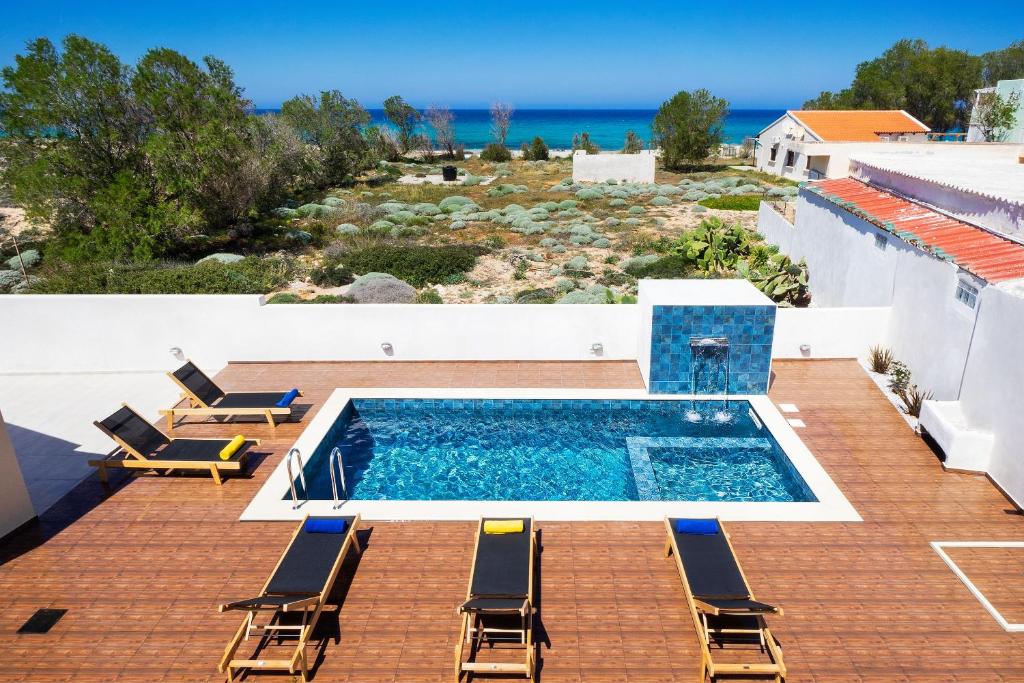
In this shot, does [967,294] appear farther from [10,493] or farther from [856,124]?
[856,124]

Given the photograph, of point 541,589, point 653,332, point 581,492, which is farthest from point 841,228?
point 541,589

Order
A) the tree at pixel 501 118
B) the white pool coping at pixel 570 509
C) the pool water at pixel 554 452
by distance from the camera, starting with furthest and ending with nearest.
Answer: the tree at pixel 501 118, the pool water at pixel 554 452, the white pool coping at pixel 570 509

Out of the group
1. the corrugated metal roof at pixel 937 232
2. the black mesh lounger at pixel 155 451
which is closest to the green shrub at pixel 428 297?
the black mesh lounger at pixel 155 451

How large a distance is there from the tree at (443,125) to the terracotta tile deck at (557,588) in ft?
158

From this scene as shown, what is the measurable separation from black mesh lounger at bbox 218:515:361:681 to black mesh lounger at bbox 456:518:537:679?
54.5 inches

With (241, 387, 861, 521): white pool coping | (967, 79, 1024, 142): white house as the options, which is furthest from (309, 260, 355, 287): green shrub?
(967, 79, 1024, 142): white house

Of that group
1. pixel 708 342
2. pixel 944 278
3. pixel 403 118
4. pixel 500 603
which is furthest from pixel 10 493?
pixel 403 118

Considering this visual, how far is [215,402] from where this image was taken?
9992 millimetres

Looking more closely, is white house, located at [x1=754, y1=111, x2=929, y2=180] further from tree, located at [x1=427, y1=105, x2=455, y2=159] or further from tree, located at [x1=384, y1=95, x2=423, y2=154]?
tree, located at [x1=384, y1=95, x2=423, y2=154]

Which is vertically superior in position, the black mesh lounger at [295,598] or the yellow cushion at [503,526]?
the yellow cushion at [503,526]

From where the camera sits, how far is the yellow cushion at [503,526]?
663cm

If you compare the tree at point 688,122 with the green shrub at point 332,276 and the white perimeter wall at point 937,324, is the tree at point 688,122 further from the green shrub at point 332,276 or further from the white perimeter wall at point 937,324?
the green shrub at point 332,276

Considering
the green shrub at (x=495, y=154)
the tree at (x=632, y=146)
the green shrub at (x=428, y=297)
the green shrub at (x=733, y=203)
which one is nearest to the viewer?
the green shrub at (x=428, y=297)

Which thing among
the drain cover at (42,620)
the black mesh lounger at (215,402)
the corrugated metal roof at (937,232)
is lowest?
the drain cover at (42,620)
